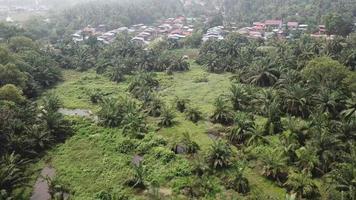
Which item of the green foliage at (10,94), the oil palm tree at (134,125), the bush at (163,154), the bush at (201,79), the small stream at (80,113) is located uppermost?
the green foliage at (10,94)

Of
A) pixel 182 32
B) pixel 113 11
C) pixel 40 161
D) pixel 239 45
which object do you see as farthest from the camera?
pixel 113 11

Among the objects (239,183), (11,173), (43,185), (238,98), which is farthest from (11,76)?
(239,183)

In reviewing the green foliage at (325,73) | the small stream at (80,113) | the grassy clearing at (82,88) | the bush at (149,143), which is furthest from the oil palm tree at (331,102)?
the grassy clearing at (82,88)

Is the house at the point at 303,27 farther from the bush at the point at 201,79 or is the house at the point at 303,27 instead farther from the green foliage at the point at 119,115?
the green foliage at the point at 119,115

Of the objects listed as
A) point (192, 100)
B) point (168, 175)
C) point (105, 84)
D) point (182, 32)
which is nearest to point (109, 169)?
point (168, 175)

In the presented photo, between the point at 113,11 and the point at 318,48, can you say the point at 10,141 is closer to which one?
the point at 318,48

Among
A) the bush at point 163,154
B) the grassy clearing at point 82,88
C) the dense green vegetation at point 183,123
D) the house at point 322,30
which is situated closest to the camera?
the dense green vegetation at point 183,123

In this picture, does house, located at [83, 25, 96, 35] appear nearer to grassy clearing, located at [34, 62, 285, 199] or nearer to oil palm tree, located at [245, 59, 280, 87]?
grassy clearing, located at [34, 62, 285, 199]
